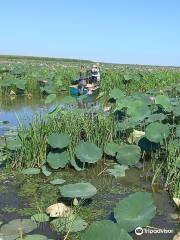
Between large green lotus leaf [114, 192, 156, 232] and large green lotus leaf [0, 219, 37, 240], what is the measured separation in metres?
0.73

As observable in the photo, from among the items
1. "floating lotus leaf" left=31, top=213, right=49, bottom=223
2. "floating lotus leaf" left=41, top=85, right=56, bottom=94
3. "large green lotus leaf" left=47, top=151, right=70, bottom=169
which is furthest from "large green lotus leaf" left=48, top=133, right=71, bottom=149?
"floating lotus leaf" left=41, top=85, right=56, bottom=94

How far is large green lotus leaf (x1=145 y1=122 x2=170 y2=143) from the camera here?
5578 millimetres

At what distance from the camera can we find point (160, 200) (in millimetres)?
4496

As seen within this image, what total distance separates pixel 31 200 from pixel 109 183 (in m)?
1.03

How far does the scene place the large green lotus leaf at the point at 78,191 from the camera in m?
4.13

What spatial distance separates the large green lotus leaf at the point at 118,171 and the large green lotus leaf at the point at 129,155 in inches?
3.9

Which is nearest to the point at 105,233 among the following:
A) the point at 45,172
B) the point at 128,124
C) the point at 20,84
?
the point at 45,172

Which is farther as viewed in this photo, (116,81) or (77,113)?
(116,81)

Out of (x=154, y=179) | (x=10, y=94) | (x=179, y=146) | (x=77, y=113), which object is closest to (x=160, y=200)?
(x=154, y=179)

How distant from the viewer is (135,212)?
353cm

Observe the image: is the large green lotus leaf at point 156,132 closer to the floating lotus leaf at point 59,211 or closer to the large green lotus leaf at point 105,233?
the floating lotus leaf at point 59,211

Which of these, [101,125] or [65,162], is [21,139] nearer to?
[65,162]

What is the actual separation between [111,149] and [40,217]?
7.17 ft

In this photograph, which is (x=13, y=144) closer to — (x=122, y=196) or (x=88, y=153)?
(x=88, y=153)
